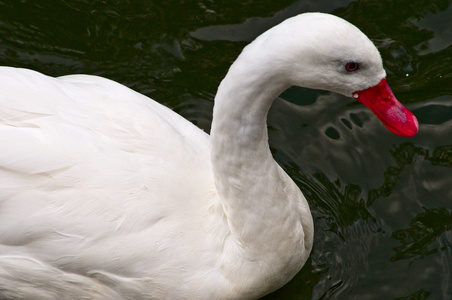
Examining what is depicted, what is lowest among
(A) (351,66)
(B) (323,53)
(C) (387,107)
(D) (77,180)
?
(C) (387,107)

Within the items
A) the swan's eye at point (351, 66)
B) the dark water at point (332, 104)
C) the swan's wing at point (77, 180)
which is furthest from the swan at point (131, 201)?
the dark water at point (332, 104)

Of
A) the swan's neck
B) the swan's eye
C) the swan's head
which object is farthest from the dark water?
the swan's eye

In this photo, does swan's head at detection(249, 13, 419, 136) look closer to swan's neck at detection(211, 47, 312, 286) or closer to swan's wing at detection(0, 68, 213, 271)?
swan's neck at detection(211, 47, 312, 286)

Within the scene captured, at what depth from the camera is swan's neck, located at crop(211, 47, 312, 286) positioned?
330 cm

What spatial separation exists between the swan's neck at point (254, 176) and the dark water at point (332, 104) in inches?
24.4

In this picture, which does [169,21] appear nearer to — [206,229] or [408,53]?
[408,53]

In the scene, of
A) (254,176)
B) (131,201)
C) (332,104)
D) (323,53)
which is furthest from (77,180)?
(332,104)

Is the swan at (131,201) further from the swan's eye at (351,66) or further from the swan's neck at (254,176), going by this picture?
the swan's eye at (351,66)

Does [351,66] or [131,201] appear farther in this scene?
[131,201]

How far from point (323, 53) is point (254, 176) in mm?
863

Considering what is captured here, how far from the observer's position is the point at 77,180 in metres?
3.68

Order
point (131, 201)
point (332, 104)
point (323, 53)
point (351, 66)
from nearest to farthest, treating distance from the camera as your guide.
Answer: point (323, 53) → point (351, 66) → point (131, 201) → point (332, 104)

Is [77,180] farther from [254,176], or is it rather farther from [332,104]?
[332,104]

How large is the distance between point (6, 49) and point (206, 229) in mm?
2631
